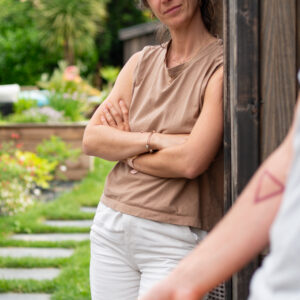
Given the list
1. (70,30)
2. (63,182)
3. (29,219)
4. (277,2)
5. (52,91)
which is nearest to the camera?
(277,2)

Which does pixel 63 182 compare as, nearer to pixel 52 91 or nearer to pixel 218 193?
pixel 52 91

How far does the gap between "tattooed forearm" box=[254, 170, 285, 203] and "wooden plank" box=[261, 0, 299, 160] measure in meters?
0.63

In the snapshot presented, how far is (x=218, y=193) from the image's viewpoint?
1.92 metres

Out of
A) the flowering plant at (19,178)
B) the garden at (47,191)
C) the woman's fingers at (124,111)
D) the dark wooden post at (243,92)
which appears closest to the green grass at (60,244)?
the garden at (47,191)

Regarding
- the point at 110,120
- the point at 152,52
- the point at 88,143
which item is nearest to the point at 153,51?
the point at 152,52

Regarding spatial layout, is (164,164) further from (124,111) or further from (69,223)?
(69,223)

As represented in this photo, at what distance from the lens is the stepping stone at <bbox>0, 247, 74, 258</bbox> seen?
14.8 ft

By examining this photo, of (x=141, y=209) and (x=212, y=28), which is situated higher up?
(x=212, y=28)

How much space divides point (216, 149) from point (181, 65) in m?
0.29

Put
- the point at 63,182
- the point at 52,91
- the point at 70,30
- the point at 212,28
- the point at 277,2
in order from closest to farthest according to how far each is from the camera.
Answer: the point at 277,2 → the point at 212,28 → the point at 63,182 → the point at 52,91 → the point at 70,30

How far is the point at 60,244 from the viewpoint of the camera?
468 cm

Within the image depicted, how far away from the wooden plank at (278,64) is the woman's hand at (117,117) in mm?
725

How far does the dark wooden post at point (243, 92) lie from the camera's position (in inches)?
57.5

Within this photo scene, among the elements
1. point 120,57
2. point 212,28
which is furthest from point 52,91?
point 120,57
